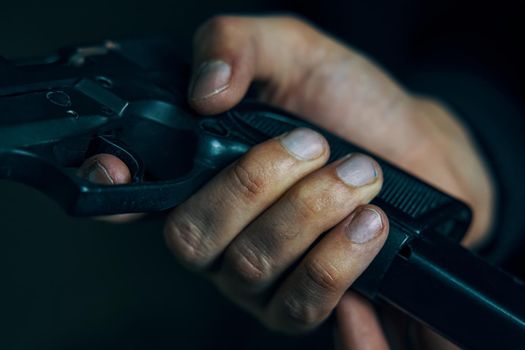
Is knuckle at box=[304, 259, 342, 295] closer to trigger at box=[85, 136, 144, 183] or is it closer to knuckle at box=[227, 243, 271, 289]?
knuckle at box=[227, 243, 271, 289]

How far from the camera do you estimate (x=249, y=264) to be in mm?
761

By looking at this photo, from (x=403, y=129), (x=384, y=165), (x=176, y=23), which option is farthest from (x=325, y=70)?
(x=176, y=23)

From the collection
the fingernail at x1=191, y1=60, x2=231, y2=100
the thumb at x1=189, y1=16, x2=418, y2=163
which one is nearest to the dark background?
the thumb at x1=189, y1=16, x2=418, y2=163

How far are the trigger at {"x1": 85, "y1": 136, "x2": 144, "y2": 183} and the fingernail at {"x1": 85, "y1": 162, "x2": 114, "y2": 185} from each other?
18mm

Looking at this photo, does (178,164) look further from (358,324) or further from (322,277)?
(358,324)

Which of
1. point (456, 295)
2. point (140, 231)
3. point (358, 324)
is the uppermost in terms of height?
point (456, 295)

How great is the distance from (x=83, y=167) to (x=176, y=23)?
0.72 m

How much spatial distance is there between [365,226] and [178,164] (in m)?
0.18

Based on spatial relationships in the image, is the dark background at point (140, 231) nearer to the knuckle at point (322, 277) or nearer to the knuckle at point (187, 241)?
the knuckle at point (187, 241)

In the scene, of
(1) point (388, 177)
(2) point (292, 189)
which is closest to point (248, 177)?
(2) point (292, 189)

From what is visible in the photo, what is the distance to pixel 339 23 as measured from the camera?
1.47m

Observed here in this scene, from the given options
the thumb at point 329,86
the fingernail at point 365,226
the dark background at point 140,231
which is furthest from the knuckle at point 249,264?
the dark background at point 140,231

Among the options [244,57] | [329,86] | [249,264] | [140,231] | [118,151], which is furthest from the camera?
[140,231]

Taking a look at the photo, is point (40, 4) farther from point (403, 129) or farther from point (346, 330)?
point (346, 330)
